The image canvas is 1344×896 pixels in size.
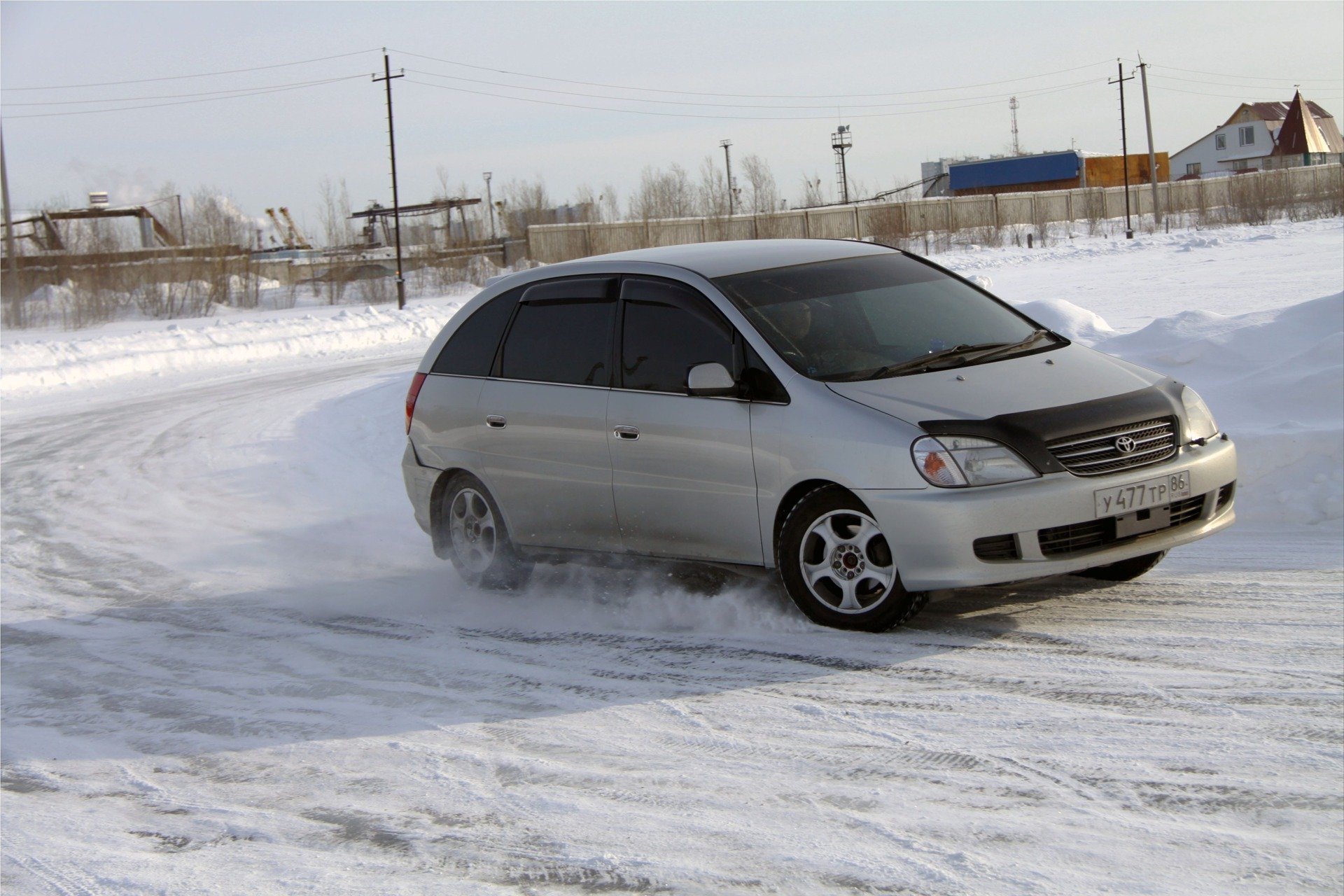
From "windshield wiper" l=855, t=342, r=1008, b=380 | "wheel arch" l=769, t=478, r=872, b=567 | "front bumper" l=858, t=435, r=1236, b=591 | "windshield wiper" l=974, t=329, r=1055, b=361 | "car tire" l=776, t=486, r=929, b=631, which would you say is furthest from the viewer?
"windshield wiper" l=974, t=329, r=1055, b=361

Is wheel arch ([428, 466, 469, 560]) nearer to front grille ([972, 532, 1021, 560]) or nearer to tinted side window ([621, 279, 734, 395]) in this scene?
tinted side window ([621, 279, 734, 395])

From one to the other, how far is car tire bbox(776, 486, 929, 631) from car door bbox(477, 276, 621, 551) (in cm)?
112

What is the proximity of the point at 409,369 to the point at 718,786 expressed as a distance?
51.5ft

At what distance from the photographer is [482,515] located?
285 inches

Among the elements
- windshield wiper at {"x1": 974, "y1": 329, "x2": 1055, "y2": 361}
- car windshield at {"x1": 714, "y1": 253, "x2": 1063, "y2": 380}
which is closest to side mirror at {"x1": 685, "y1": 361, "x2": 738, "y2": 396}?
car windshield at {"x1": 714, "y1": 253, "x2": 1063, "y2": 380}

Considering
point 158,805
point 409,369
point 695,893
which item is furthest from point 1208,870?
point 409,369

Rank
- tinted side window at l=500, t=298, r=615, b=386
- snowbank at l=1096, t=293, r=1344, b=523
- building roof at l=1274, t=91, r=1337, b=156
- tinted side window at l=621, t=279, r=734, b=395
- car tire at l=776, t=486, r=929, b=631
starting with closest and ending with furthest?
car tire at l=776, t=486, r=929, b=631 < tinted side window at l=621, t=279, r=734, b=395 < tinted side window at l=500, t=298, r=615, b=386 < snowbank at l=1096, t=293, r=1344, b=523 < building roof at l=1274, t=91, r=1337, b=156

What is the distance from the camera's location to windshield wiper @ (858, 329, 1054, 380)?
584 centimetres

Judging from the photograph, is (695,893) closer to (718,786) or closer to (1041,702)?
(718,786)

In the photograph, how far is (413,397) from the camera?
7742mm

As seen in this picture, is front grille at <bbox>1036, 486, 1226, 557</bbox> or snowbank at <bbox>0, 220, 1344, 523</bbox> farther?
snowbank at <bbox>0, 220, 1344, 523</bbox>

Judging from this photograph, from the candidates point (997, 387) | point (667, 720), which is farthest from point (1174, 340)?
point (667, 720)

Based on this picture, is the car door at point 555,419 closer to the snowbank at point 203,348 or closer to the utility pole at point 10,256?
the snowbank at point 203,348

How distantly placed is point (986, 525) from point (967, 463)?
0.27 meters
